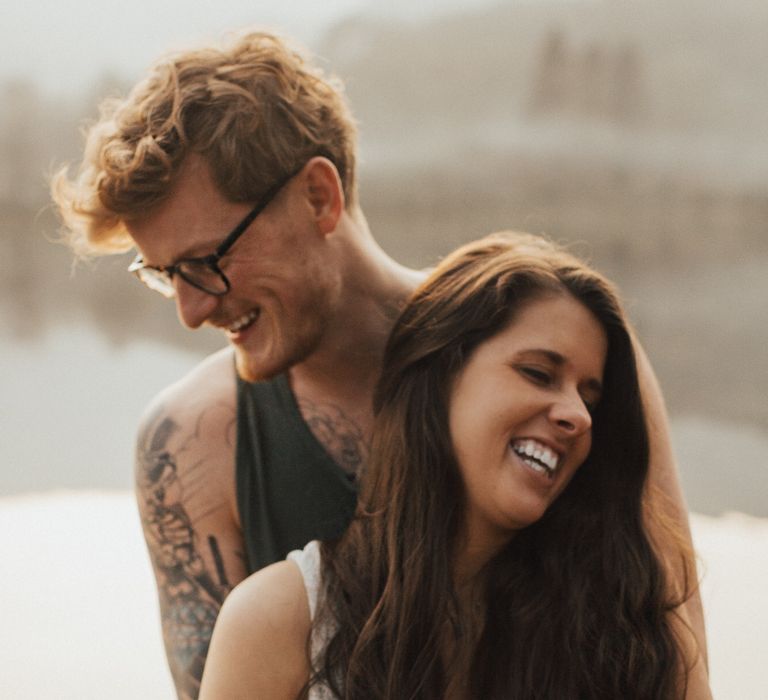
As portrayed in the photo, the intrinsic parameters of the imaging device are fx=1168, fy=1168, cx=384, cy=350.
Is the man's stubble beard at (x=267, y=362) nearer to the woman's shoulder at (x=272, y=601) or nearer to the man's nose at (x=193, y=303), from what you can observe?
the man's nose at (x=193, y=303)

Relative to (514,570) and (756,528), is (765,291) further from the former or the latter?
(514,570)

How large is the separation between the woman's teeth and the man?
Result: 0.36m

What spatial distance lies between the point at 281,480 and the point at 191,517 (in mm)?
165

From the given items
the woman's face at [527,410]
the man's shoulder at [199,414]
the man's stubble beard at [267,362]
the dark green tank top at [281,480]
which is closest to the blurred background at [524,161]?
the man's shoulder at [199,414]

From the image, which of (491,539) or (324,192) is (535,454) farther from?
(324,192)

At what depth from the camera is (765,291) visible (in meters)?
4.66

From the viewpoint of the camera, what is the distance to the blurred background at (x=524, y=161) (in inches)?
168

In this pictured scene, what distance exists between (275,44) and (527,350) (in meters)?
0.71

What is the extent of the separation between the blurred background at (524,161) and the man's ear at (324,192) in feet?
8.24

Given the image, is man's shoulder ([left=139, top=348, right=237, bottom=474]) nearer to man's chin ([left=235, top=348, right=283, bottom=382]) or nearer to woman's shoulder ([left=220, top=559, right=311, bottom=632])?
man's chin ([left=235, top=348, right=283, bottom=382])

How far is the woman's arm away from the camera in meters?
1.31

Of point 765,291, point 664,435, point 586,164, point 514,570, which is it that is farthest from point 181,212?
point 765,291

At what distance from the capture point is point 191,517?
1853 millimetres

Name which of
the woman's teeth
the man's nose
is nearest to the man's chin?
the man's nose
